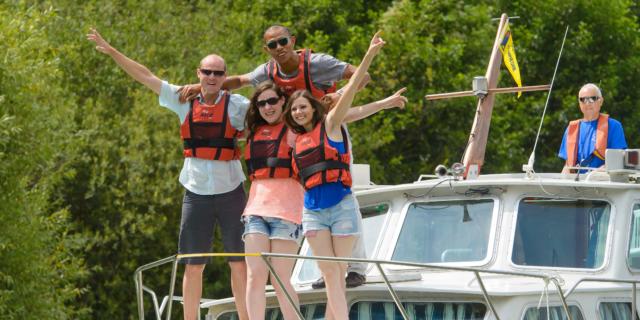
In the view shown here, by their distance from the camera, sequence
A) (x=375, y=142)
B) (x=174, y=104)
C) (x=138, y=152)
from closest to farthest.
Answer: (x=174, y=104) < (x=138, y=152) < (x=375, y=142)

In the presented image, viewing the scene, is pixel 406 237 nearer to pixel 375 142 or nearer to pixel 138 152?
pixel 138 152

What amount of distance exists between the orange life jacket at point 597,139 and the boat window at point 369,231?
1774mm

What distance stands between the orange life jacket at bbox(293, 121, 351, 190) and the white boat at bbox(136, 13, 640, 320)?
914 mm

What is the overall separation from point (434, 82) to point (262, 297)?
62.2ft

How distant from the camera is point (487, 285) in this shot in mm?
10922

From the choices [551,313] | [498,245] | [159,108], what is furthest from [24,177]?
[551,313]

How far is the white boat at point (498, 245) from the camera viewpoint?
1070 centimetres

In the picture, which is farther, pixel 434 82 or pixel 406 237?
pixel 434 82

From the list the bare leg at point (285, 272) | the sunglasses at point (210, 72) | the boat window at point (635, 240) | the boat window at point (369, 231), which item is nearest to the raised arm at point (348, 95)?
the bare leg at point (285, 272)

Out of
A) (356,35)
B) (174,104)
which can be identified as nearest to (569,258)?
(174,104)

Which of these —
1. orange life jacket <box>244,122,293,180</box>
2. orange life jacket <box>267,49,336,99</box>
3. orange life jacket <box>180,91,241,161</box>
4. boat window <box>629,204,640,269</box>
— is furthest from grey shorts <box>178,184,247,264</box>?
boat window <box>629,204,640,269</box>

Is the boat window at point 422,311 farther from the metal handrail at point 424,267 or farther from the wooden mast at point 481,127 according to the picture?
the wooden mast at point 481,127

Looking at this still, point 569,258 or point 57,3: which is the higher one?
point 57,3

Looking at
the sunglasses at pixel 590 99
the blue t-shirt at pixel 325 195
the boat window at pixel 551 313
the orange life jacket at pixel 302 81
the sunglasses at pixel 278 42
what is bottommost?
the boat window at pixel 551 313
